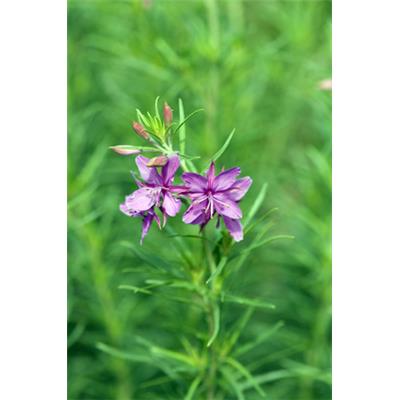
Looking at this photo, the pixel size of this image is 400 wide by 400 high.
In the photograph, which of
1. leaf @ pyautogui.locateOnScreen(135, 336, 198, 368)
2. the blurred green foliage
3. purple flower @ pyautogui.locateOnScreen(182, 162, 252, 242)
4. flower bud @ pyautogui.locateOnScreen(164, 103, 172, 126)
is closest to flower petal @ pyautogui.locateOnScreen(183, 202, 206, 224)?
purple flower @ pyautogui.locateOnScreen(182, 162, 252, 242)

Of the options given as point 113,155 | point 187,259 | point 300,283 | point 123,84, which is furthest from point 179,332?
point 123,84

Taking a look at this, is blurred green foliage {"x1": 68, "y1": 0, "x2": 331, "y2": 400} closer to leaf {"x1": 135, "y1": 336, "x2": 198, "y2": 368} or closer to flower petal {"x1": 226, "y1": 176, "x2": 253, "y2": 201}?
leaf {"x1": 135, "y1": 336, "x2": 198, "y2": 368}

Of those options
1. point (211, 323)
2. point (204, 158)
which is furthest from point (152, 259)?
point (204, 158)

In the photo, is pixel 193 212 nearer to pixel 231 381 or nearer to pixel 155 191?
pixel 155 191

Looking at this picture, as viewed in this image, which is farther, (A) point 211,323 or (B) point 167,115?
(A) point 211,323

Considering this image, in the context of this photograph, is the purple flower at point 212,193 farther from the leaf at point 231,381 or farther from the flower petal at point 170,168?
the leaf at point 231,381
